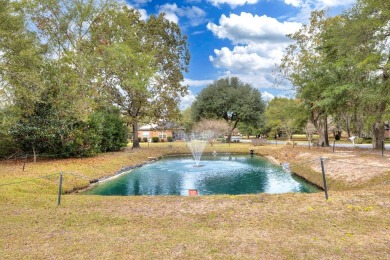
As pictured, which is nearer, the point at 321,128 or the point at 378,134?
the point at 378,134

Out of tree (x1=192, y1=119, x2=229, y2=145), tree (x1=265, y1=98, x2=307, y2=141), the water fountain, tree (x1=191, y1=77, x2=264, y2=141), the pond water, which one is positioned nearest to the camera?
the pond water

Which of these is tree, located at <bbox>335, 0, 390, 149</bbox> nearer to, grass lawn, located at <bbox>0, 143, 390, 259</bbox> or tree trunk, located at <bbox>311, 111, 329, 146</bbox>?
tree trunk, located at <bbox>311, 111, 329, 146</bbox>

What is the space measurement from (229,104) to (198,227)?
4573 cm

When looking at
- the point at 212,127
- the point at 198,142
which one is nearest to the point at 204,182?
the point at 198,142

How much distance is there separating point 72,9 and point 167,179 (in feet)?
59.3

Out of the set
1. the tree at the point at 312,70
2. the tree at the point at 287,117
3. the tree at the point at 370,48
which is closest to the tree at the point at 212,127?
the tree at the point at 287,117

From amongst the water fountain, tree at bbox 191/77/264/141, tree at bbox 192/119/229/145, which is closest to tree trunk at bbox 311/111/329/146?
the water fountain

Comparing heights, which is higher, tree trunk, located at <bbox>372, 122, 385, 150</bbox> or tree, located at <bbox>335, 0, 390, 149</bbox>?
tree, located at <bbox>335, 0, 390, 149</bbox>

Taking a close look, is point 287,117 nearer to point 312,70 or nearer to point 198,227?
point 312,70

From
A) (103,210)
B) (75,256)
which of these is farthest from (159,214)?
→ (75,256)

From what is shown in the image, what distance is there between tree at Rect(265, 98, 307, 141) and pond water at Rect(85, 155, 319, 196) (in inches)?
463

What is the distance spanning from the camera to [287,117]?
36.8m

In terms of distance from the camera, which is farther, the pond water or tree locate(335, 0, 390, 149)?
tree locate(335, 0, 390, 149)

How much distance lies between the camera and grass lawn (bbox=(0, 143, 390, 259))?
5039 mm
